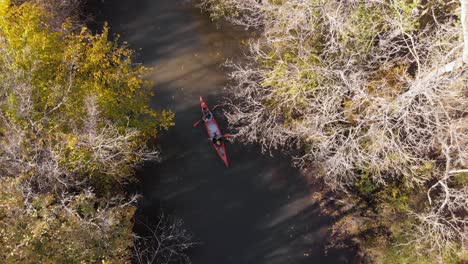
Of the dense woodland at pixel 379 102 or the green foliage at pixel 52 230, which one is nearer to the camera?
the green foliage at pixel 52 230

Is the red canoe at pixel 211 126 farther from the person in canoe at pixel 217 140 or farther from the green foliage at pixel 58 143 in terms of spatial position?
the green foliage at pixel 58 143

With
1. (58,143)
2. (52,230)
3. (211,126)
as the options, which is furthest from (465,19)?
(52,230)

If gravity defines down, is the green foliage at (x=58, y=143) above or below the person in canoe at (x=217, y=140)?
above

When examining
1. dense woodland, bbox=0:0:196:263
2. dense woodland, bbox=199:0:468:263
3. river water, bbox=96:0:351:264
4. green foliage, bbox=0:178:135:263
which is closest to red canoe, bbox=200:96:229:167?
river water, bbox=96:0:351:264

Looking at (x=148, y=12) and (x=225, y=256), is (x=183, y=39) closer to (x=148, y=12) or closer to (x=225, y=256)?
(x=148, y=12)

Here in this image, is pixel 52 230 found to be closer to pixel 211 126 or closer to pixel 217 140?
pixel 217 140

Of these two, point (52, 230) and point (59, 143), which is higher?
point (59, 143)

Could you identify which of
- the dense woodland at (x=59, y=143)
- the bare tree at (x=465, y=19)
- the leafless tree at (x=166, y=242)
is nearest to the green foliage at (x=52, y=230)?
the dense woodland at (x=59, y=143)

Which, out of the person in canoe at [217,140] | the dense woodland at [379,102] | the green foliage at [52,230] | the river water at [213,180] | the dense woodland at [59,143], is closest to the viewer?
the green foliage at [52,230]
